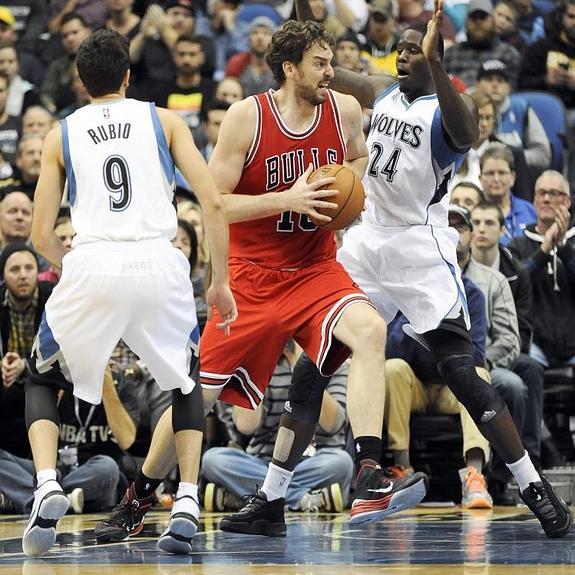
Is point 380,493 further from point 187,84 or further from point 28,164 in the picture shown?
point 187,84

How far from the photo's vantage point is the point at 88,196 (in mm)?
6219

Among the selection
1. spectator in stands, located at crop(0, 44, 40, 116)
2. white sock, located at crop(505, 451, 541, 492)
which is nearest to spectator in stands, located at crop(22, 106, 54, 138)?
spectator in stands, located at crop(0, 44, 40, 116)

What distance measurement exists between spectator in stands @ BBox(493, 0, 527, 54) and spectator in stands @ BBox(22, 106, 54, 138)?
16.3ft

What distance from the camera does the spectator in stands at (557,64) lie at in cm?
1428

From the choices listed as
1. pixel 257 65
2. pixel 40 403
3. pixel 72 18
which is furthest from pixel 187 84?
pixel 40 403

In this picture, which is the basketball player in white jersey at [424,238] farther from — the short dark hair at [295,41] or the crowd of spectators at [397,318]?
the crowd of spectators at [397,318]

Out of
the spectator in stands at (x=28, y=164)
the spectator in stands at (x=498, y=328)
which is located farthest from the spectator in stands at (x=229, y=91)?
the spectator in stands at (x=498, y=328)

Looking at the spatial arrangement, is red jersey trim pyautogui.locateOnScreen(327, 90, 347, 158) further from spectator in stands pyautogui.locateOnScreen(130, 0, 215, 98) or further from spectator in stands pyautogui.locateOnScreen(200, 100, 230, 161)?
spectator in stands pyautogui.locateOnScreen(130, 0, 215, 98)

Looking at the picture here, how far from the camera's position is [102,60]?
6.31m

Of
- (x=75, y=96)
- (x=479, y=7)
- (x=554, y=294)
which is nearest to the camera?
(x=554, y=294)

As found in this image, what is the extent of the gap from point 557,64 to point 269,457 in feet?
21.7

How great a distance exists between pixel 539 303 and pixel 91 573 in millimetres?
6012

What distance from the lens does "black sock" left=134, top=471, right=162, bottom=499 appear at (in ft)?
22.2

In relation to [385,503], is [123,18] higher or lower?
higher
